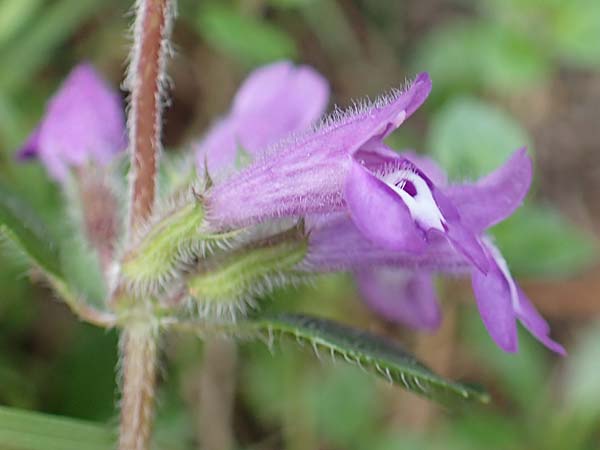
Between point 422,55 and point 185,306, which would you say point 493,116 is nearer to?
point 422,55

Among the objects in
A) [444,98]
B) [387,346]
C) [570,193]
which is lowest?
[570,193]

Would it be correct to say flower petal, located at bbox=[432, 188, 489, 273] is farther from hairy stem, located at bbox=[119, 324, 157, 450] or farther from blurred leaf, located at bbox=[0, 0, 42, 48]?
blurred leaf, located at bbox=[0, 0, 42, 48]

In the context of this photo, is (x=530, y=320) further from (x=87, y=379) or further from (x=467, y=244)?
(x=87, y=379)

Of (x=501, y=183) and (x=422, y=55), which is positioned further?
(x=422, y=55)

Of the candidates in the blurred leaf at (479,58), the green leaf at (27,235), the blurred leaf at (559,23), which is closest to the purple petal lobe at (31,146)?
the green leaf at (27,235)

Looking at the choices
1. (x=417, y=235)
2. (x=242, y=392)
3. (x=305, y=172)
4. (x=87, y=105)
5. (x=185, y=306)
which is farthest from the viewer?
(x=242, y=392)

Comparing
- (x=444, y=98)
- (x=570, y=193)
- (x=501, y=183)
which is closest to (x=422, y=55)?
(x=444, y=98)
